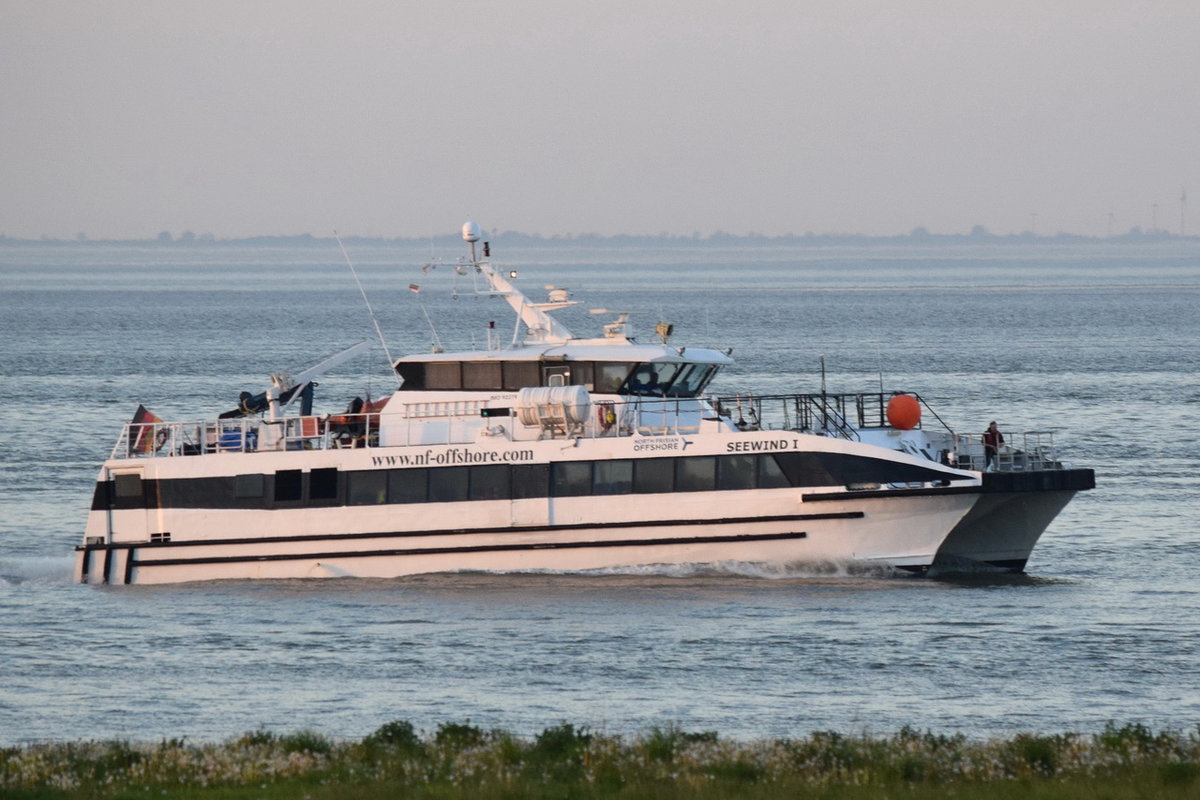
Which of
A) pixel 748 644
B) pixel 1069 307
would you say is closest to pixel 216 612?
pixel 748 644

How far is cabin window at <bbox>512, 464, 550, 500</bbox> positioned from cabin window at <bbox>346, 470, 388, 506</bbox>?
6.78ft

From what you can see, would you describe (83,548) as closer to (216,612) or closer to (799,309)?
(216,612)

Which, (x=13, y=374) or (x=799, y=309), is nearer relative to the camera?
(x=13, y=374)

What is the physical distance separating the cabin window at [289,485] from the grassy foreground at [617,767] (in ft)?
35.5

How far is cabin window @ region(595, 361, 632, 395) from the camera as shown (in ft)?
86.1

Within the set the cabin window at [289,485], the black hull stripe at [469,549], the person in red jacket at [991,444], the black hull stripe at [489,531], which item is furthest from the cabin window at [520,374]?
the person in red jacket at [991,444]

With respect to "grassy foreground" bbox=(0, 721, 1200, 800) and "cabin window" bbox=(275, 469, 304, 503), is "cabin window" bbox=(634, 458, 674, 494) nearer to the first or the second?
"cabin window" bbox=(275, 469, 304, 503)

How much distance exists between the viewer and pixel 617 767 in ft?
46.2

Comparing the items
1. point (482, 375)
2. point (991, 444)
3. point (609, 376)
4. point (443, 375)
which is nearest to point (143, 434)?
point (443, 375)

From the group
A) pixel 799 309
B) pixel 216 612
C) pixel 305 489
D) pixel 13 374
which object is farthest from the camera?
pixel 799 309

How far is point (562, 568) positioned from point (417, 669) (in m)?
5.00

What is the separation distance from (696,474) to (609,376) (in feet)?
8.15

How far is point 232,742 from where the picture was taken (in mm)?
15672

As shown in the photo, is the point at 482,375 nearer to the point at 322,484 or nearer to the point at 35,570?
the point at 322,484
